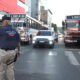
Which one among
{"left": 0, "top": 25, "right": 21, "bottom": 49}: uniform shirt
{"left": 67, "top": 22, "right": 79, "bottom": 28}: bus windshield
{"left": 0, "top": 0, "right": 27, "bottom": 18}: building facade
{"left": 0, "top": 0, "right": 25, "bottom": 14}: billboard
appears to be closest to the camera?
{"left": 0, "top": 25, "right": 21, "bottom": 49}: uniform shirt

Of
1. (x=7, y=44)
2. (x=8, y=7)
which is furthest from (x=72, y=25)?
(x=8, y=7)

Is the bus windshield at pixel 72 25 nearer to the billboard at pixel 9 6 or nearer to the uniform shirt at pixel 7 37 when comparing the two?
the uniform shirt at pixel 7 37

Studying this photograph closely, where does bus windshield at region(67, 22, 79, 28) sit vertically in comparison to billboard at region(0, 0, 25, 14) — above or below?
below

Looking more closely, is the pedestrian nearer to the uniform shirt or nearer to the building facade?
the uniform shirt

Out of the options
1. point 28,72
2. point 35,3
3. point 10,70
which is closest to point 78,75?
point 28,72

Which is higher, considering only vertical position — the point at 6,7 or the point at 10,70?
the point at 6,7

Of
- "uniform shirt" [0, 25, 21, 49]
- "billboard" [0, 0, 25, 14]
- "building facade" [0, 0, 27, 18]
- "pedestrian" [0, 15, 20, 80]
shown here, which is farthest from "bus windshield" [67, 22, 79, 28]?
Result: "billboard" [0, 0, 25, 14]

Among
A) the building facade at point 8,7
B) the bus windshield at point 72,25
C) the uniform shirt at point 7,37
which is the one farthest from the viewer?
the building facade at point 8,7

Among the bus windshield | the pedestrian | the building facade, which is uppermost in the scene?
the building facade

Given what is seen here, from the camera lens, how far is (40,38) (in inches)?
906

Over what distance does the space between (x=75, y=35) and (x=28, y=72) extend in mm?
14754

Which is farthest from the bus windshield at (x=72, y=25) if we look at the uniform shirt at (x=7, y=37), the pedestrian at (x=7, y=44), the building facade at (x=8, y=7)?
the building facade at (x=8, y=7)

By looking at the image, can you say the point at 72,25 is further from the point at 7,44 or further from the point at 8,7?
the point at 8,7

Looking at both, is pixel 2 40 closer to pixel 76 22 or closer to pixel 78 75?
pixel 78 75
